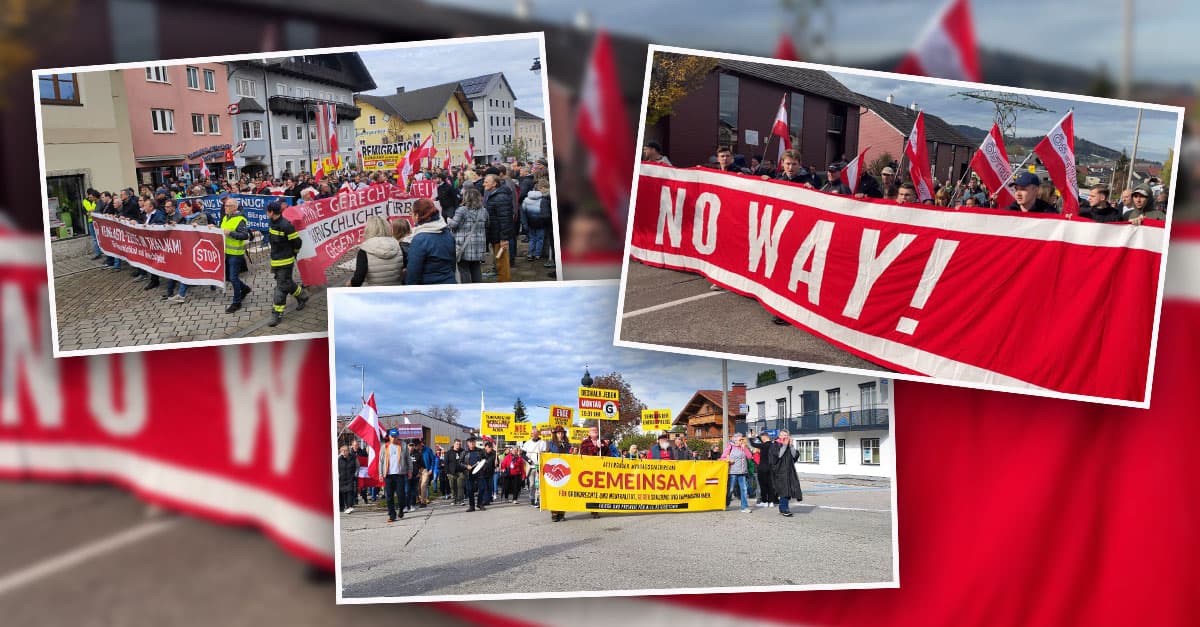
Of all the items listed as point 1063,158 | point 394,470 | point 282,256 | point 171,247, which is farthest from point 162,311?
point 1063,158

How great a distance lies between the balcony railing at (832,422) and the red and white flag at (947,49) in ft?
2.45

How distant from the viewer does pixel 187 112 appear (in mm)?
1398

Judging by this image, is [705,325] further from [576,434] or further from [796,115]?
[796,115]

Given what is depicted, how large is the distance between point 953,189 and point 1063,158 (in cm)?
21

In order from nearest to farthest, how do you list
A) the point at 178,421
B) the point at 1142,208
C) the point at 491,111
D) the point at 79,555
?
the point at 491,111
the point at 1142,208
the point at 178,421
the point at 79,555

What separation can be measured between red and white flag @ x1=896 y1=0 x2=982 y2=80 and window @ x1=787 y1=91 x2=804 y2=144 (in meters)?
0.31

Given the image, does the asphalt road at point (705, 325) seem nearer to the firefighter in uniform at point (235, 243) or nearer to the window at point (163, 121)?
the firefighter in uniform at point (235, 243)

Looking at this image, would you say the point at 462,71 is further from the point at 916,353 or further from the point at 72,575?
the point at 72,575

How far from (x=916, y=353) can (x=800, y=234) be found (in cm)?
35

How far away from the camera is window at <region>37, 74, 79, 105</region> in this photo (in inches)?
55.4

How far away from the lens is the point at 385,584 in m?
1.49

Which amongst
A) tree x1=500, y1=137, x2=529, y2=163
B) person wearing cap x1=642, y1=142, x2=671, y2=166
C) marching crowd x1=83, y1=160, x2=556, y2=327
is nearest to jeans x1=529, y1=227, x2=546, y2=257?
marching crowd x1=83, y1=160, x2=556, y2=327

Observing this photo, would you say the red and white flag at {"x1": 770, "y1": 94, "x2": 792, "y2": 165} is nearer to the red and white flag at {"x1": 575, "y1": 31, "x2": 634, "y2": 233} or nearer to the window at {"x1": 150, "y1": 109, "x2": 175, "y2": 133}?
the red and white flag at {"x1": 575, "y1": 31, "x2": 634, "y2": 233}

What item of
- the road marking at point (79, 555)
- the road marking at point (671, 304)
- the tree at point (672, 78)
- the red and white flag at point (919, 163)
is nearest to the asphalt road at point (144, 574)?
the road marking at point (79, 555)
